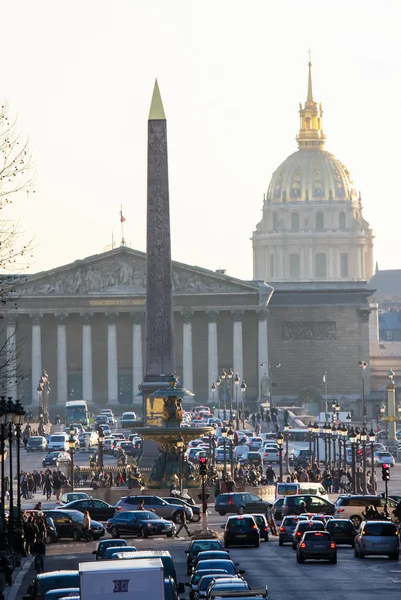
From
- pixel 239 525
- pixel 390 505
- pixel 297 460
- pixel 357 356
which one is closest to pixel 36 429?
pixel 297 460

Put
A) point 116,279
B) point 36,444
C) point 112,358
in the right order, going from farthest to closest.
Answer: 1. point 112,358
2. point 116,279
3. point 36,444

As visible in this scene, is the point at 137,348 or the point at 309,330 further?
the point at 309,330

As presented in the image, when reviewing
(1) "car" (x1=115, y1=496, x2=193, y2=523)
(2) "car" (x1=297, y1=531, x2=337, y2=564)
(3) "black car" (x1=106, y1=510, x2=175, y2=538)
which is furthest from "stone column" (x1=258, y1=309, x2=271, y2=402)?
(2) "car" (x1=297, y1=531, x2=337, y2=564)

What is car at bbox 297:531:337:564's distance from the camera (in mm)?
45031

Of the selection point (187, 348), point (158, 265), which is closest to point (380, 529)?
point (158, 265)

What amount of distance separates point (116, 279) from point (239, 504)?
9670 centimetres

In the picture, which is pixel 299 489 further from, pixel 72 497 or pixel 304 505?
pixel 72 497

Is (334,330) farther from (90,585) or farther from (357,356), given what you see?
(90,585)

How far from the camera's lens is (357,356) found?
164 metres

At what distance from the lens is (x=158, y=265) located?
7631 cm

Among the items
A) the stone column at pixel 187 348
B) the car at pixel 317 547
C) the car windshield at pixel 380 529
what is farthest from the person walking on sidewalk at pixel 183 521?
the stone column at pixel 187 348

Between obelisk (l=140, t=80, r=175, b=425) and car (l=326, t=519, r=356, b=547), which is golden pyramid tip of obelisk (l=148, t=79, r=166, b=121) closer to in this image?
obelisk (l=140, t=80, r=175, b=425)

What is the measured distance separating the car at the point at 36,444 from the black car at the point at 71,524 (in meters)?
47.5

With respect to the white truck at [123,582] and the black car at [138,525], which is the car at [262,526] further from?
the white truck at [123,582]
